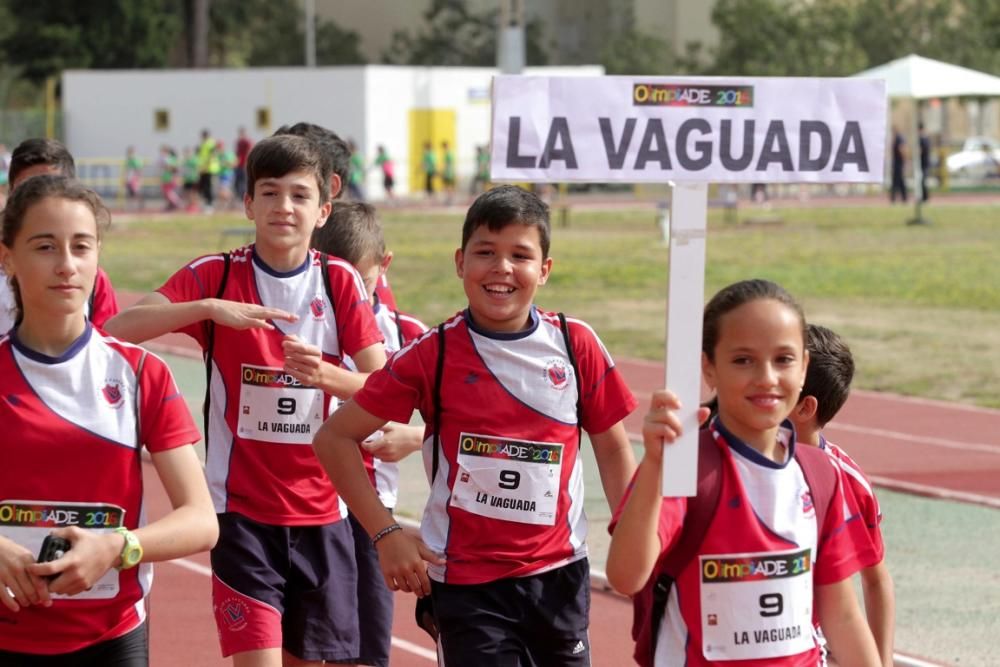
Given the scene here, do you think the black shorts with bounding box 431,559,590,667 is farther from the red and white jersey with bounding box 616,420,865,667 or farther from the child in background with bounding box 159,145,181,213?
the child in background with bounding box 159,145,181,213

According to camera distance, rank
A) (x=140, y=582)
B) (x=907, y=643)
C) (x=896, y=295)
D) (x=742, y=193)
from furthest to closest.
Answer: (x=742, y=193) → (x=896, y=295) → (x=907, y=643) → (x=140, y=582)

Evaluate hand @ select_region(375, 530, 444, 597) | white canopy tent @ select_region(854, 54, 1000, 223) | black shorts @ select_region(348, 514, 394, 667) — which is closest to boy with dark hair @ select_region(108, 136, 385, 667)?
black shorts @ select_region(348, 514, 394, 667)

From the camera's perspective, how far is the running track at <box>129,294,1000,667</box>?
22.7ft

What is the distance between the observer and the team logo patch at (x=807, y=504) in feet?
12.1

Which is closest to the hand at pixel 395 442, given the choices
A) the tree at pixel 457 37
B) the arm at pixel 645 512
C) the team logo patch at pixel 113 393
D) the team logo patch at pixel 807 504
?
the team logo patch at pixel 113 393

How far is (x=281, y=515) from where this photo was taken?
204 inches

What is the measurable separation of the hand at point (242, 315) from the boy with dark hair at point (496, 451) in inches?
24.8

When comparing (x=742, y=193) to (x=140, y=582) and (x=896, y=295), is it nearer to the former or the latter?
(x=896, y=295)

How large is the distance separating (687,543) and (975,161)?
5410 cm

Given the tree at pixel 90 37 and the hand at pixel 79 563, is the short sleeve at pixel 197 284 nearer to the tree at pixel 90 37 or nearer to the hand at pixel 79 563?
the hand at pixel 79 563

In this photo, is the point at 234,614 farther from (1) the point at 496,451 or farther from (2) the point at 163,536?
(2) the point at 163,536

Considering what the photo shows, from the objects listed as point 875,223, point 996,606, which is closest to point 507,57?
point 875,223

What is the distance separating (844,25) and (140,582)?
5375 cm

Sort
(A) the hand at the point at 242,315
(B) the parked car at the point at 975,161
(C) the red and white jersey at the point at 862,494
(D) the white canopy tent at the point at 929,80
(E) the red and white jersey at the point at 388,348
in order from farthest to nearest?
(B) the parked car at the point at 975,161, (D) the white canopy tent at the point at 929,80, (E) the red and white jersey at the point at 388,348, (A) the hand at the point at 242,315, (C) the red and white jersey at the point at 862,494
